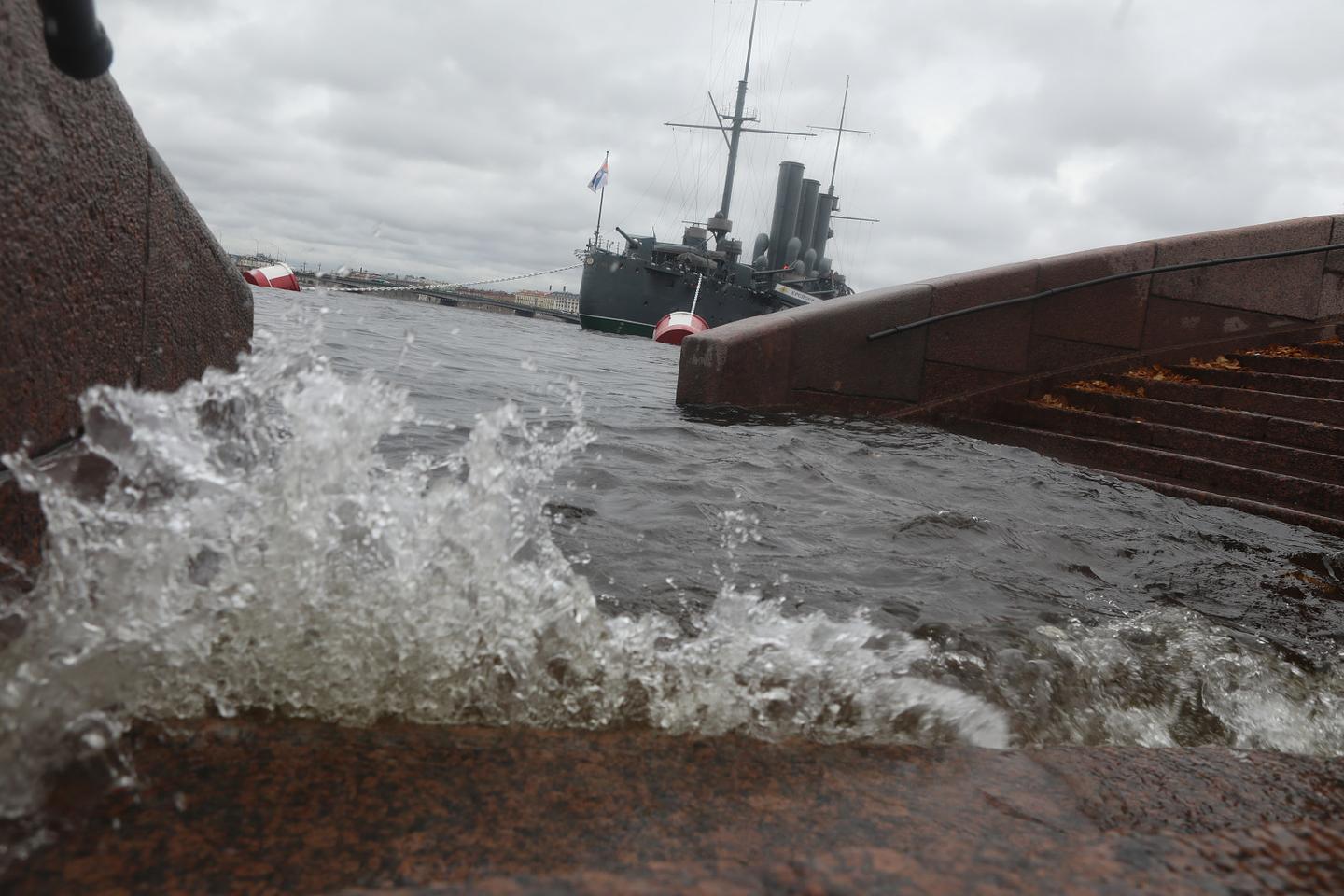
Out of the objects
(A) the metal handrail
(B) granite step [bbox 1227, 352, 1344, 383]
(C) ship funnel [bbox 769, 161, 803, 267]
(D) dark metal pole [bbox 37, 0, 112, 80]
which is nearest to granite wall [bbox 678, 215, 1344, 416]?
(A) the metal handrail

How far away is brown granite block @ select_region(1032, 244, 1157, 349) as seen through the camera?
8.17 m

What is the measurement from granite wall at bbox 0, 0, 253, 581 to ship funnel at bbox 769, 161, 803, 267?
40.0 meters

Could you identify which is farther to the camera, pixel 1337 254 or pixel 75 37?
pixel 1337 254

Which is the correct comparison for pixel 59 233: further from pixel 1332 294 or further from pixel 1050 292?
pixel 1332 294

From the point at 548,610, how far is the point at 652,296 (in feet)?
113

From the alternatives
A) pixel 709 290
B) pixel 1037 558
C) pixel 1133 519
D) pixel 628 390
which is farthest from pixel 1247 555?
pixel 709 290

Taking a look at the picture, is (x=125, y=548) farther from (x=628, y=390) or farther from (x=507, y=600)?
(x=628, y=390)

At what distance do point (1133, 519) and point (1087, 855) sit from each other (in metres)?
3.84

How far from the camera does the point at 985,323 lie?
26.5ft

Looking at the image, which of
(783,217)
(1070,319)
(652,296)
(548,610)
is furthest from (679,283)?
(548,610)

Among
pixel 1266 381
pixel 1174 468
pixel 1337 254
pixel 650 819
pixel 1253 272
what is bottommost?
pixel 650 819

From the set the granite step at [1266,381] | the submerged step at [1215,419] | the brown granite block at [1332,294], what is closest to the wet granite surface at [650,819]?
the submerged step at [1215,419]

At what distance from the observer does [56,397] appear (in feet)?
6.40

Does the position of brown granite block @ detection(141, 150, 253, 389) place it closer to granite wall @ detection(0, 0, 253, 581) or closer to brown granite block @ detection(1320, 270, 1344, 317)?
granite wall @ detection(0, 0, 253, 581)
